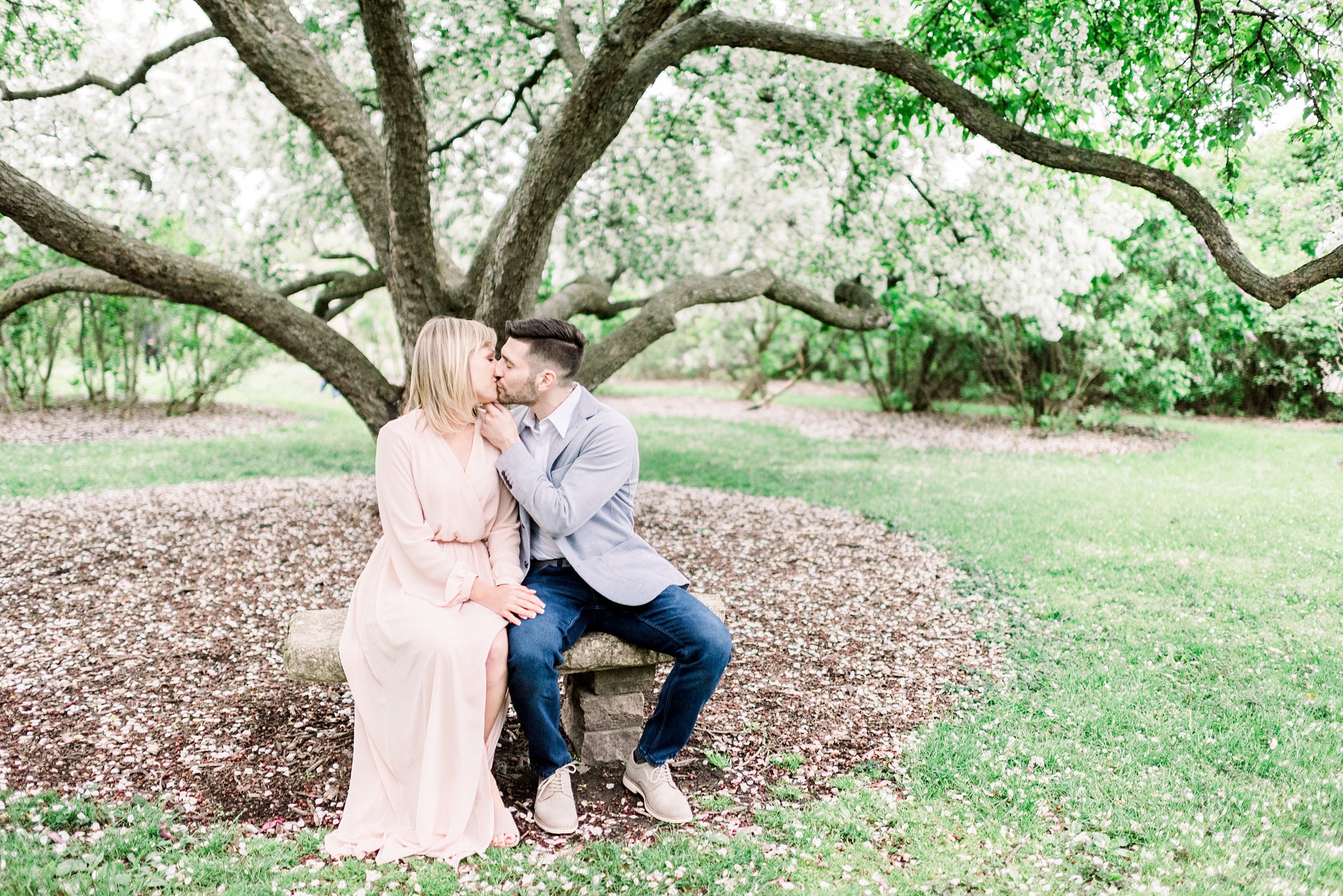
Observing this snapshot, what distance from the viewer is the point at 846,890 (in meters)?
2.94

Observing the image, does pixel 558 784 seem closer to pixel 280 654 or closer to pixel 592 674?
pixel 592 674

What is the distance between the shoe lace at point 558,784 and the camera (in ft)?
11.1

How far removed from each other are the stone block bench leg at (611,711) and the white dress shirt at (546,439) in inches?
23.0

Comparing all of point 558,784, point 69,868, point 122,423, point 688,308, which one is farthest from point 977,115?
point 122,423

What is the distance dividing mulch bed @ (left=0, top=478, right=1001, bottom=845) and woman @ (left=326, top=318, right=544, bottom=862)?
11.5 inches

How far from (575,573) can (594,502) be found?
34cm

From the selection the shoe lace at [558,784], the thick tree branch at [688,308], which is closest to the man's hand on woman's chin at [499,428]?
the shoe lace at [558,784]

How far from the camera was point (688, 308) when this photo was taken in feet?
27.2

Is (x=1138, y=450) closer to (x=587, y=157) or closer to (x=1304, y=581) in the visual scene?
(x=1304, y=581)

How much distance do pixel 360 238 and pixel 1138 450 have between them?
453 inches

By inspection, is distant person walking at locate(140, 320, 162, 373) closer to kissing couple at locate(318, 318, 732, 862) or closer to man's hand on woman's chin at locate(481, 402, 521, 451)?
kissing couple at locate(318, 318, 732, 862)

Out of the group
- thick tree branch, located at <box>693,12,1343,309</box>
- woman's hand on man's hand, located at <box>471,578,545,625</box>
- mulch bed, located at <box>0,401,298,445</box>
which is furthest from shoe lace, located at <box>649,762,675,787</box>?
mulch bed, located at <box>0,401,298,445</box>

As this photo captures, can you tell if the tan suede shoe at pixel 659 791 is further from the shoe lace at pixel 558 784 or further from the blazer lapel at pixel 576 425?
the blazer lapel at pixel 576 425

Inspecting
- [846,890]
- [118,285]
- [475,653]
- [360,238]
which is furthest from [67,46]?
[846,890]
